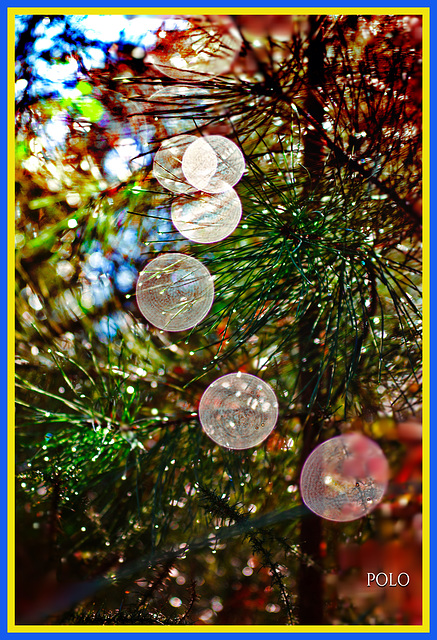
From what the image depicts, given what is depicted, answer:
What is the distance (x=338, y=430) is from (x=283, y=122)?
0.25 meters

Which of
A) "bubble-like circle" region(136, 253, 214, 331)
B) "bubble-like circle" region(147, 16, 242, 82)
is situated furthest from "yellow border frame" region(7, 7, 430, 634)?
"bubble-like circle" region(136, 253, 214, 331)

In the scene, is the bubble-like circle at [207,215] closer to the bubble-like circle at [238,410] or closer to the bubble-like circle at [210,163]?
the bubble-like circle at [210,163]

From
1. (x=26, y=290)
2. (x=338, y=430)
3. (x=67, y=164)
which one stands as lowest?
(x=338, y=430)

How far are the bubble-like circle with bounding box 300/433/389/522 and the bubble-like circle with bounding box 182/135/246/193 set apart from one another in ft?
0.74

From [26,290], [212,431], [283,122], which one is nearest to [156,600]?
[212,431]

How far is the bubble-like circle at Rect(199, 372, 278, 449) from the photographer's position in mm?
264

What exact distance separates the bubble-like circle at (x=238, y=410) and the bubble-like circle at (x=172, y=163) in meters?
0.16

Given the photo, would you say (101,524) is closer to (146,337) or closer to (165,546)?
(165,546)

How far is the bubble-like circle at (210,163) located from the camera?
26 centimetres

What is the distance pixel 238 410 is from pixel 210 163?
7.7 inches

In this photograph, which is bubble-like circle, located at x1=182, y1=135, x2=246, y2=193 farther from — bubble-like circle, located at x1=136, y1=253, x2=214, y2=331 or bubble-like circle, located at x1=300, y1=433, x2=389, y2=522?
bubble-like circle, located at x1=300, y1=433, x2=389, y2=522
